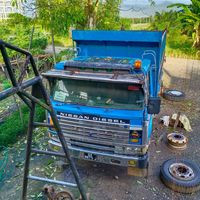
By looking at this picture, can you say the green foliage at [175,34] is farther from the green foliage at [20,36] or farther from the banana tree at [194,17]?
the green foliage at [20,36]

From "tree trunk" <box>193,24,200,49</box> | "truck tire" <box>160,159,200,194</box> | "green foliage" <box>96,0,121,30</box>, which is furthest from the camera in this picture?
"tree trunk" <box>193,24,200,49</box>

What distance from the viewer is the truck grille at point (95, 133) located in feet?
13.7

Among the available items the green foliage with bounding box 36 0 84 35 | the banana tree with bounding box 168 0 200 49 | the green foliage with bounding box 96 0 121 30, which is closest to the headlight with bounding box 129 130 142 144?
the green foliage with bounding box 36 0 84 35

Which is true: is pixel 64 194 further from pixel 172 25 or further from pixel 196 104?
pixel 172 25

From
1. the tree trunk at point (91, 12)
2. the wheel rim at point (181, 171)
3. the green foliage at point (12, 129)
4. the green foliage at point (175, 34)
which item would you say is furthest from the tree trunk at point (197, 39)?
the wheel rim at point (181, 171)

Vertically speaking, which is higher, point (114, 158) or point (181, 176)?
point (114, 158)

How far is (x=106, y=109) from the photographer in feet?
14.0

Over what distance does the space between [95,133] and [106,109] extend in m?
0.52

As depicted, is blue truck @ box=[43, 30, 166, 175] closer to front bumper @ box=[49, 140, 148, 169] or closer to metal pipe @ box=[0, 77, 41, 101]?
front bumper @ box=[49, 140, 148, 169]

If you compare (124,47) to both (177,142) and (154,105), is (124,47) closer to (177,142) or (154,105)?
(154,105)

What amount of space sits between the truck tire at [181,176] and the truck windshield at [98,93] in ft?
5.61

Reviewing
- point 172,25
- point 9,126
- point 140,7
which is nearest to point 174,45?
point 172,25

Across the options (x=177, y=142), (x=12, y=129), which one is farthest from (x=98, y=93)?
(x=12, y=129)

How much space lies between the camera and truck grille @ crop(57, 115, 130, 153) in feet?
13.7
